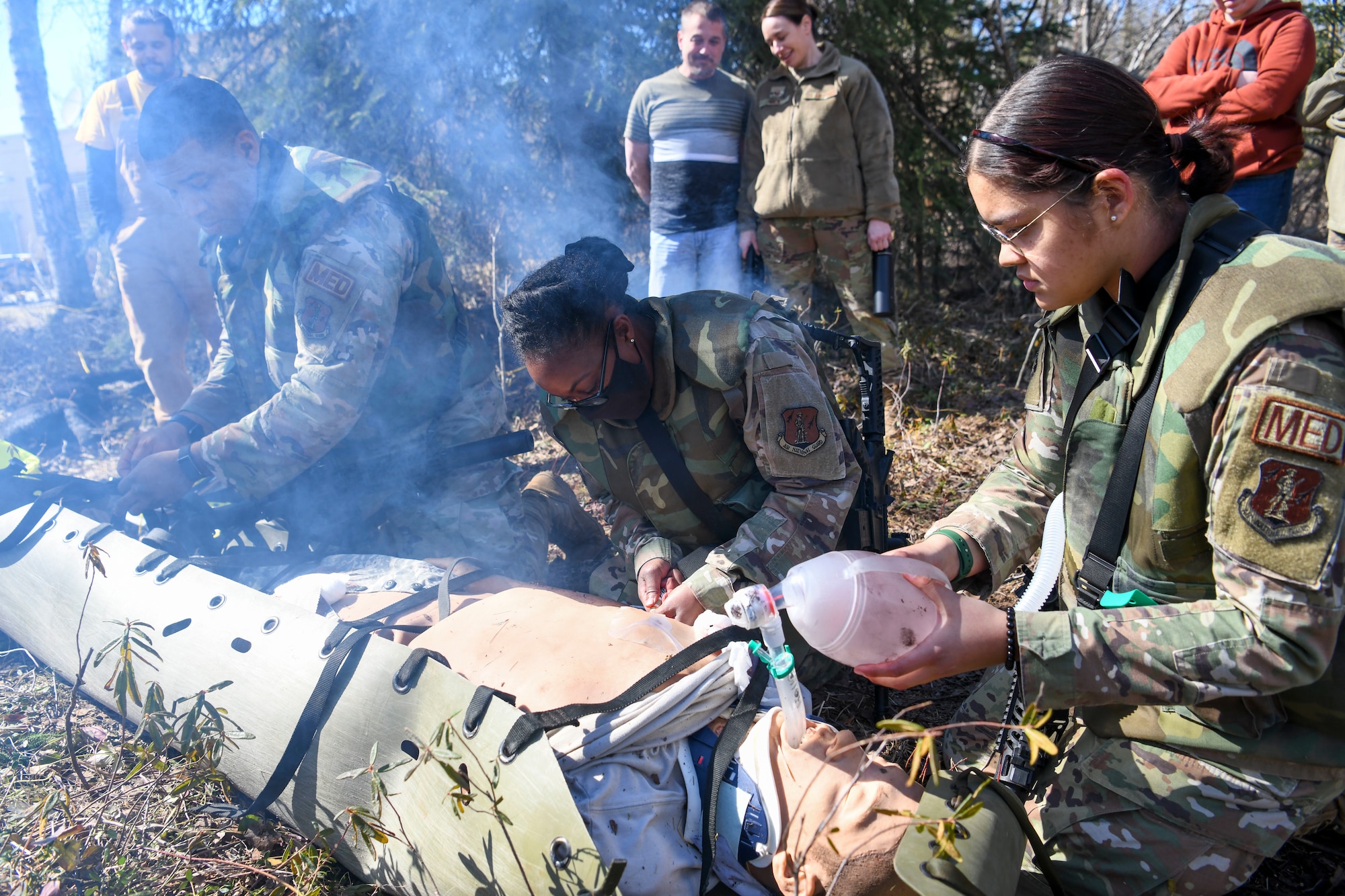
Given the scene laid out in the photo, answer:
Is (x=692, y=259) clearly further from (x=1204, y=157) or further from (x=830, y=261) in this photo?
(x=1204, y=157)

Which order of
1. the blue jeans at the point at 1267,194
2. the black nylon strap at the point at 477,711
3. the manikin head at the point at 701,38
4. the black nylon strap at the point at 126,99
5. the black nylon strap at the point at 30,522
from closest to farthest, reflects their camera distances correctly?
the black nylon strap at the point at 477,711, the black nylon strap at the point at 30,522, the blue jeans at the point at 1267,194, the manikin head at the point at 701,38, the black nylon strap at the point at 126,99

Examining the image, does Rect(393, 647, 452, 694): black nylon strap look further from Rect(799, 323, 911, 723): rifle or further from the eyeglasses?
the eyeglasses

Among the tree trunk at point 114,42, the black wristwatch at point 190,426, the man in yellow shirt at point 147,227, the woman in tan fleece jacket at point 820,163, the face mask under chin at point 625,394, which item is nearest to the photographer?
the face mask under chin at point 625,394

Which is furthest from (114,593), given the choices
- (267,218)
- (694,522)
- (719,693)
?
(719,693)

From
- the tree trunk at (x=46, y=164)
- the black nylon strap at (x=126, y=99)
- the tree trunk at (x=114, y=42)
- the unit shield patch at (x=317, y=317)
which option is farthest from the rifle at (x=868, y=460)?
the tree trunk at (x=46, y=164)

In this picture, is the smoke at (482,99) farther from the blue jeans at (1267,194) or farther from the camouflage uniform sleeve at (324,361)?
the blue jeans at (1267,194)

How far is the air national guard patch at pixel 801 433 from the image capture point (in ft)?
8.07

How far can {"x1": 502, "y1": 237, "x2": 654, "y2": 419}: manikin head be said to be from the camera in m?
2.36

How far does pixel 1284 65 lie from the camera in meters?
4.02

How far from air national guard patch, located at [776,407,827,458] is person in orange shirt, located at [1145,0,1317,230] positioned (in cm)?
303

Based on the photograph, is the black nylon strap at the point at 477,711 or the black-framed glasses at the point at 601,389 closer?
the black nylon strap at the point at 477,711

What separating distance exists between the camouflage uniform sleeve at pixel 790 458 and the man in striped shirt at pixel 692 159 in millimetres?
2884

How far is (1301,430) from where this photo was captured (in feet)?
4.18

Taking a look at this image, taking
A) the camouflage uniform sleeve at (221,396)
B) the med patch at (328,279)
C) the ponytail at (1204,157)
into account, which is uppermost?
the ponytail at (1204,157)
